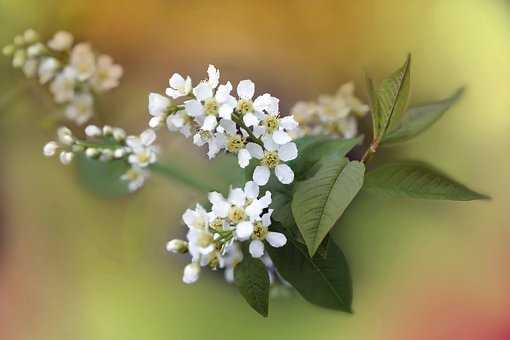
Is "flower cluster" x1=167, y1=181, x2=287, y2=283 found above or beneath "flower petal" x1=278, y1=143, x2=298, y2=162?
beneath

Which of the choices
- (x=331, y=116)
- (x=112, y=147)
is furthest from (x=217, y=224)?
(x=331, y=116)

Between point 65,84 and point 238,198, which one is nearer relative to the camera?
point 238,198

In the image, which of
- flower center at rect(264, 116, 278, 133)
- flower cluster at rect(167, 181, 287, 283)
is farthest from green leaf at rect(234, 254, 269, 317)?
flower center at rect(264, 116, 278, 133)

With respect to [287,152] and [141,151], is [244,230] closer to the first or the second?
[287,152]

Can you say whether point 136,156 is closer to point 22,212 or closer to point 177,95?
point 177,95

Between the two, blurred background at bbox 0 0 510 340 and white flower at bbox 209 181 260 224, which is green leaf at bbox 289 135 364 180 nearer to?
white flower at bbox 209 181 260 224

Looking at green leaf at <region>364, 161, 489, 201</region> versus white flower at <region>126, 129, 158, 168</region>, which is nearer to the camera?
green leaf at <region>364, 161, 489, 201</region>
